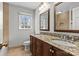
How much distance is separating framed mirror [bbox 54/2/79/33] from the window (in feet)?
2.05

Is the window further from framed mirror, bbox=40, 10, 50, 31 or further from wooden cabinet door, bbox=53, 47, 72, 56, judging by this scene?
wooden cabinet door, bbox=53, 47, 72, 56

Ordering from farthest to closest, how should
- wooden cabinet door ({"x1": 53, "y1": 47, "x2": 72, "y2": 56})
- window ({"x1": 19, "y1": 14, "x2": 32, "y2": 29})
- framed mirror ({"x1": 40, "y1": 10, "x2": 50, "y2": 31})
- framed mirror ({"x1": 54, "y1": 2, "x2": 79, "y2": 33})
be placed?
framed mirror ({"x1": 40, "y1": 10, "x2": 50, "y2": 31}) → window ({"x1": 19, "y1": 14, "x2": 32, "y2": 29}) → framed mirror ({"x1": 54, "y1": 2, "x2": 79, "y2": 33}) → wooden cabinet door ({"x1": 53, "y1": 47, "x2": 72, "y2": 56})

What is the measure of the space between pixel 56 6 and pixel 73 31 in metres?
0.98

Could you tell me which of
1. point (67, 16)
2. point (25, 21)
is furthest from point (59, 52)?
point (25, 21)

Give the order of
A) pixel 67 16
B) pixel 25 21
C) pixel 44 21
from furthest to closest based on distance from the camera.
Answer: pixel 44 21, pixel 25 21, pixel 67 16

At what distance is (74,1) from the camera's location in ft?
6.45

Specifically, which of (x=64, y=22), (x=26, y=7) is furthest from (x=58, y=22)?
(x=26, y=7)

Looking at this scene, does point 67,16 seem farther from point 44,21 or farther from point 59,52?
point 44,21

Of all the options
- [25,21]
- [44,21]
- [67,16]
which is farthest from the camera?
[44,21]

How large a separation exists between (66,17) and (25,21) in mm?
932

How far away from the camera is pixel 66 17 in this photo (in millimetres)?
2330

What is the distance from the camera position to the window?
8.87 ft

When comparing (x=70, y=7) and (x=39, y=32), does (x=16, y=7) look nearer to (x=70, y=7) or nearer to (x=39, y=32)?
(x=70, y=7)

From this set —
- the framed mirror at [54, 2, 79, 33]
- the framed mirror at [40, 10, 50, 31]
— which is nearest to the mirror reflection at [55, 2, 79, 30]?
the framed mirror at [54, 2, 79, 33]
